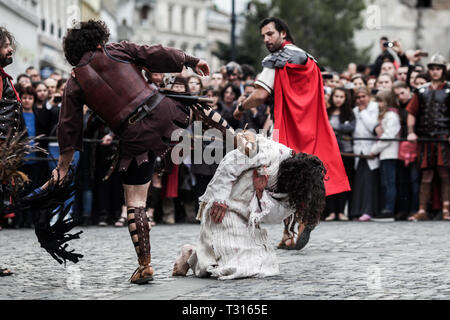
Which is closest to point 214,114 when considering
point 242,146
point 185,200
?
point 242,146

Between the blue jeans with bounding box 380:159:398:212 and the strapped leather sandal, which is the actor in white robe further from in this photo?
the blue jeans with bounding box 380:159:398:212

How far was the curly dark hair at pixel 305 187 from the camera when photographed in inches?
282

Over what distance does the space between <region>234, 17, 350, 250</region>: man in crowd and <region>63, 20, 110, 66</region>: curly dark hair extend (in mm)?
2210

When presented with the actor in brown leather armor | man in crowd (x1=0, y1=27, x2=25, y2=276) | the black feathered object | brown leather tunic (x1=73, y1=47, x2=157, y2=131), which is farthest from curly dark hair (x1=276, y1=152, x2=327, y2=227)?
man in crowd (x1=0, y1=27, x2=25, y2=276)

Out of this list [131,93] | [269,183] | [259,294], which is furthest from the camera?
[269,183]

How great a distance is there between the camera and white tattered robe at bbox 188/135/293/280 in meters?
7.24

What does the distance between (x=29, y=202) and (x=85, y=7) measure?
155 feet

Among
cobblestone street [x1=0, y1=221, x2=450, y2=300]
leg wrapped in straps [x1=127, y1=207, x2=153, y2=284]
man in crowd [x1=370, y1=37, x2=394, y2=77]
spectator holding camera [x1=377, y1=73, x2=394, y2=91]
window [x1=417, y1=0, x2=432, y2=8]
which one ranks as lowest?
cobblestone street [x1=0, y1=221, x2=450, y2=300]

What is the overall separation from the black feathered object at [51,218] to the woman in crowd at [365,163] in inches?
304

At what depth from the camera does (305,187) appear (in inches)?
282

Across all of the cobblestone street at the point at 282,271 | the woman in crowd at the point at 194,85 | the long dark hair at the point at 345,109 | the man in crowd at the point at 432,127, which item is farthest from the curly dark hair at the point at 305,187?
the long dark hair at the point at 345,109

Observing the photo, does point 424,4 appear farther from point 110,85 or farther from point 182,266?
point 110,85

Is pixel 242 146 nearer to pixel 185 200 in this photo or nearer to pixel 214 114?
pixel 214 114

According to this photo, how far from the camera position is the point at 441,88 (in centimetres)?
1361
